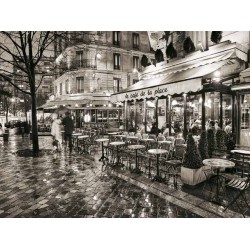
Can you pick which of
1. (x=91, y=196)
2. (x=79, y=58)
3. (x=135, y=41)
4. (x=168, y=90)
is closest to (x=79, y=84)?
(x=79, y=58)

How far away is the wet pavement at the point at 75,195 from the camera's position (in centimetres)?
403

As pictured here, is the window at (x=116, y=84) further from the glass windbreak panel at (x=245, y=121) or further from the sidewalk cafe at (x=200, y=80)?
the glass windbreak panel at (x=245, y=121)

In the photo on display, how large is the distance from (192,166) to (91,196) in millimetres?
2581

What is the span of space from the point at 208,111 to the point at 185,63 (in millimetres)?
5992

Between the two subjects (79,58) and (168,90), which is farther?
(79,58)

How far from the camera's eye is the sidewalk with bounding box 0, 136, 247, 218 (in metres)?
4.02

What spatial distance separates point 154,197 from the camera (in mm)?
4703

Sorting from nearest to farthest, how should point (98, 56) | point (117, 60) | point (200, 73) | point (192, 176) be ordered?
point (192, 176)
point (200, 73)
point (98, 56)
point (117, 60)

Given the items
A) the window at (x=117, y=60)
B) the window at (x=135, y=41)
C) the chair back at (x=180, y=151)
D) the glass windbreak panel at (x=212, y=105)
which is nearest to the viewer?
the chair back at (x=180, y=151)

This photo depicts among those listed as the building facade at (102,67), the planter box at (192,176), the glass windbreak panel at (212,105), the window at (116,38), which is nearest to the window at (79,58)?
the building facade at (102,67)

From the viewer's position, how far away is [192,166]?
520 cm

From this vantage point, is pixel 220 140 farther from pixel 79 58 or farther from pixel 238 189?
pixel 79 58

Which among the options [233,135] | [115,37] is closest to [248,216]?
[233,135]
